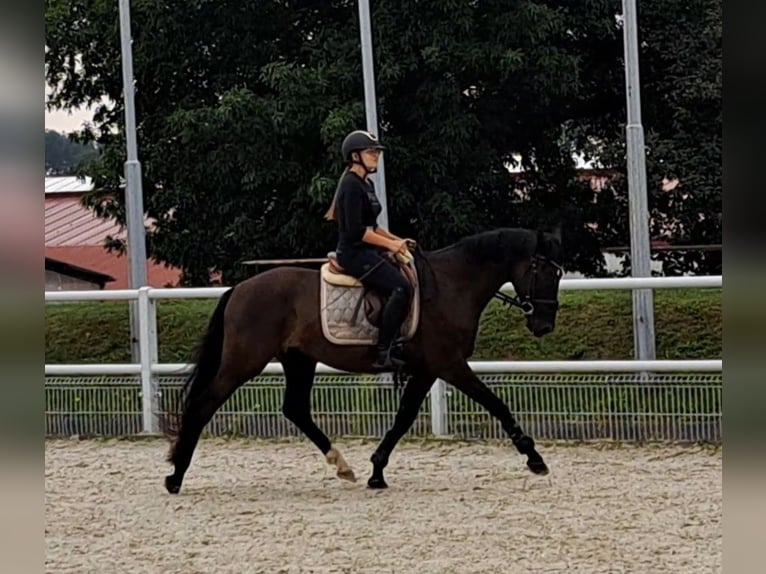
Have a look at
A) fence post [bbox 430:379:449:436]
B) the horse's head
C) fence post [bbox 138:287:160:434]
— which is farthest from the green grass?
the horse's head

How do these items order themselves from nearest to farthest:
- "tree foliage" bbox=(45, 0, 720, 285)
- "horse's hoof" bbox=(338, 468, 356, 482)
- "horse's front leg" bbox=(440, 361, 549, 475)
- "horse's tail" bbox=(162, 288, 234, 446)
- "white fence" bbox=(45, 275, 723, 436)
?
"horse's front leg" bbox=(440, 361, 549, 475) < "horse's tail" bbox=(162, 288, 234, 446) < "horse's hoof" bbox=(338, 468, 356, 482) < "white fence" bbox=(45, 275, 723, 436) < "tree foliage" bbox=(45, 0, 720, 285)

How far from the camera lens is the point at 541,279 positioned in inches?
283

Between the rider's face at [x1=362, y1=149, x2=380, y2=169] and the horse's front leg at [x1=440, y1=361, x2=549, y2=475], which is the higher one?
the rider's face at [x1=362, y1=149, x2=380, y2=169]

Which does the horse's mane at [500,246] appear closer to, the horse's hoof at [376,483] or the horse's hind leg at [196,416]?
the horse's hoof at [376,483]

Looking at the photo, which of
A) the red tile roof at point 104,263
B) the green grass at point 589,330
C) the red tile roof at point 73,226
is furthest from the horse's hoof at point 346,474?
the red tile roof at point 73,226

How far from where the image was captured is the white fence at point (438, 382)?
28.3ft

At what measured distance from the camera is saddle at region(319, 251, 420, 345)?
6.99 meters

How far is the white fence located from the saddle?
5.11ft

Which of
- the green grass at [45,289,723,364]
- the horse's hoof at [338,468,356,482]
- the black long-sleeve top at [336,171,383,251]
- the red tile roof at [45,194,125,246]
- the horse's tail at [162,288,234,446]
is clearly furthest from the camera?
the red tile roof at [45,194,125,246]

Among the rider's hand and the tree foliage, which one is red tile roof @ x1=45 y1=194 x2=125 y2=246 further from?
the rider's hand

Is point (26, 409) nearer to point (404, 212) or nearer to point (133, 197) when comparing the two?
point (133, 197)

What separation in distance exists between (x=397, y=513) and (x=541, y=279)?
1.73m

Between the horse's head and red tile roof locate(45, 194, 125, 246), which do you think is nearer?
the horse's head

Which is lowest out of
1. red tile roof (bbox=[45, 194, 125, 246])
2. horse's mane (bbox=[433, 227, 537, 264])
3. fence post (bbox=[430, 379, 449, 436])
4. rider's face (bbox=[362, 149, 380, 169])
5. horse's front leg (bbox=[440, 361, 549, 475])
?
fence post (bbox=[430, 379, 449, 436])
